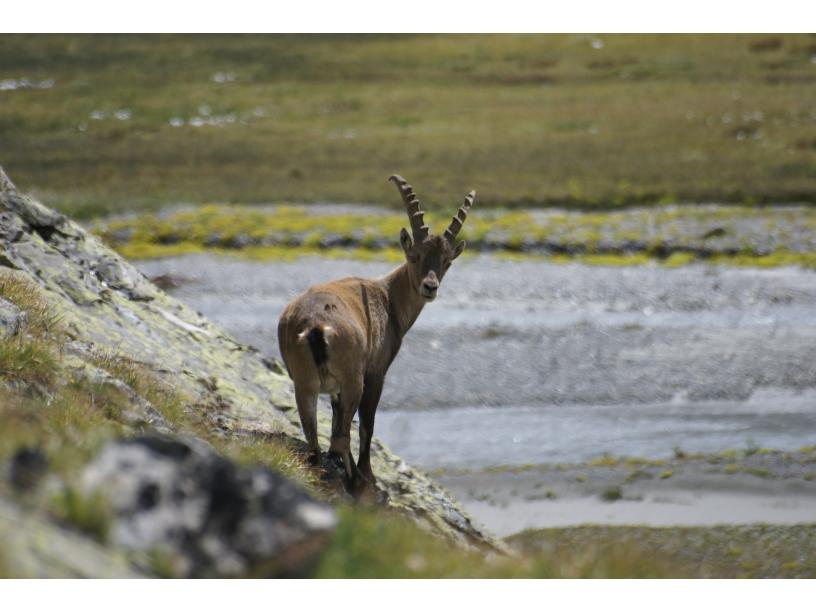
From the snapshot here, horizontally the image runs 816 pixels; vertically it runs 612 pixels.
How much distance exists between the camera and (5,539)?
5.72 meters

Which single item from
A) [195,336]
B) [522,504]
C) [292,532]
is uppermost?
[292,532]

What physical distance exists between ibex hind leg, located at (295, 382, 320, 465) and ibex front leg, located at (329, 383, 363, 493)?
378 mm

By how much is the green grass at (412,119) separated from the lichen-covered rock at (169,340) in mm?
29839

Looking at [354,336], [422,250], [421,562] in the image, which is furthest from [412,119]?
[421,562]

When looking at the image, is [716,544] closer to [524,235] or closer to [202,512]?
[202,512]

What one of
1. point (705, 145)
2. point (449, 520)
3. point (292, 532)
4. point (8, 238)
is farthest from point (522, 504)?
point (705, 145)

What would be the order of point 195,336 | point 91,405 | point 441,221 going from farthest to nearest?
point 441,221 → point 195,336 → point 91,405

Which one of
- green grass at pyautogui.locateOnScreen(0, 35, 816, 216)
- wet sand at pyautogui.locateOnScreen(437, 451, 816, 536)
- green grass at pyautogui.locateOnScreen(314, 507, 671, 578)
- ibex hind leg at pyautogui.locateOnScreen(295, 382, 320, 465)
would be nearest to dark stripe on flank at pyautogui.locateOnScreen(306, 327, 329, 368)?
ibex hind leg at pyautogui.locateOnScreen(295, 382, 320, 465)

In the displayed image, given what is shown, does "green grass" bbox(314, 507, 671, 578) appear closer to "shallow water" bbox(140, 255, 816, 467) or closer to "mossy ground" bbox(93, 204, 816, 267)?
"shallow water" bbox(140, 255, 816, 467)

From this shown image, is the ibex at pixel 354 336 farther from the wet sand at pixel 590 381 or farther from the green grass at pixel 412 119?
the green grass at pixel 412 119

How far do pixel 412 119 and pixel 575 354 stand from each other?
36.1 meters

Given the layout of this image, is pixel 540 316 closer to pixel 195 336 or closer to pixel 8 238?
pixel 195 336

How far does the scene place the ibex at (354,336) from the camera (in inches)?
547

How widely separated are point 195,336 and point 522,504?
7008mm
